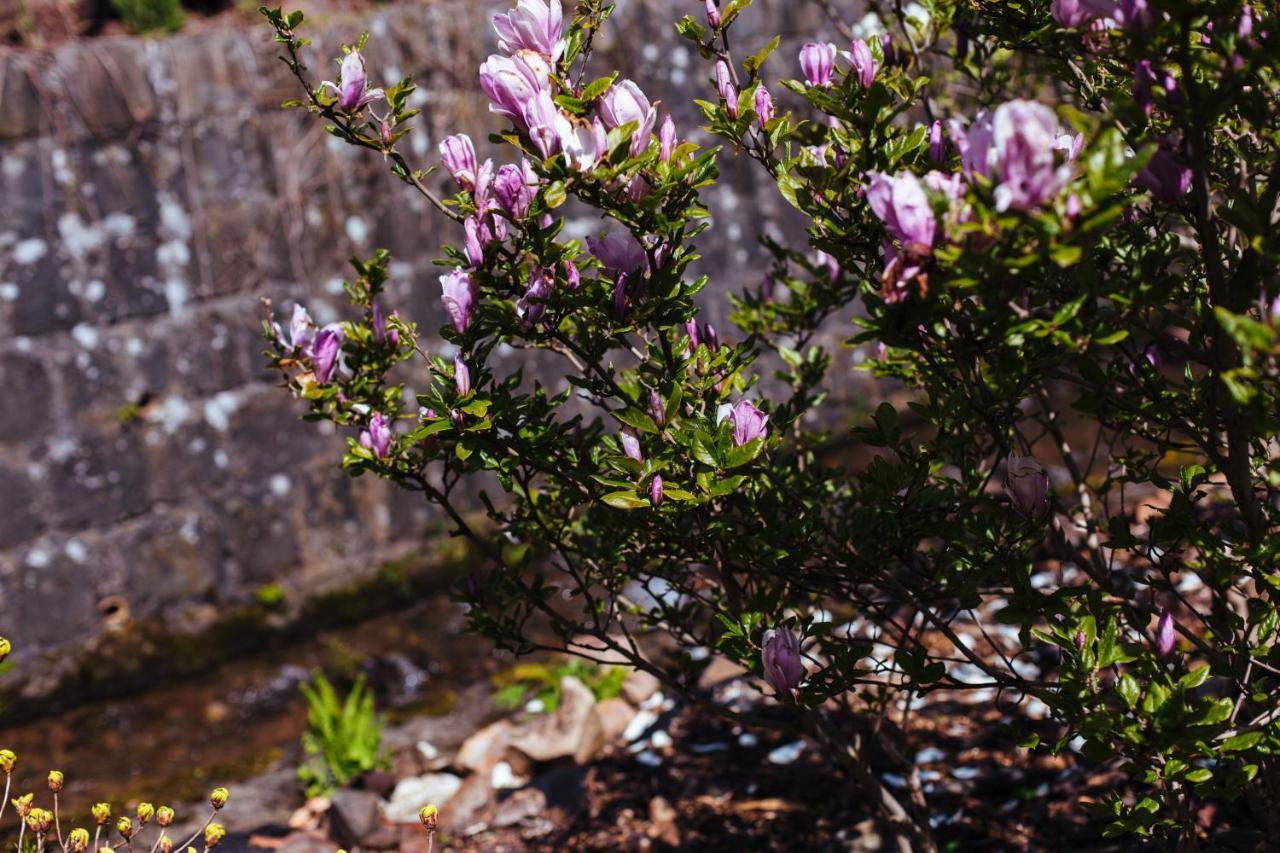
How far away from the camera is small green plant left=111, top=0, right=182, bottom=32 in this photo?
4570 millimetres

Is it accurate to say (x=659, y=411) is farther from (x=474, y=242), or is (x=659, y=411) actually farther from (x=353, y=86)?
(x=353, y=86)

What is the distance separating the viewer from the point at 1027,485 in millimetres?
1668

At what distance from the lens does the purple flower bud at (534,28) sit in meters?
1.57

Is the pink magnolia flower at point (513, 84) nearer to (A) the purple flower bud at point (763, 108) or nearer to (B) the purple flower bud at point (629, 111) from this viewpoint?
(B) the purple flower bud at point (629, 111)

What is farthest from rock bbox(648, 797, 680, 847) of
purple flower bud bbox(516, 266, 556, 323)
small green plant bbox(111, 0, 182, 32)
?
small green plant bbox(111, 0, 182, 32)

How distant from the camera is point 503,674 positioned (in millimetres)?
4059

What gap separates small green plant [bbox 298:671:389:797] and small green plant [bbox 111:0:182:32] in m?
2.79

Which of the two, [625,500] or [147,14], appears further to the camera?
[147,14]

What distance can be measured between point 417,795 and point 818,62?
240 cm

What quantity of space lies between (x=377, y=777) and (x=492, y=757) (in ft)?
1.09

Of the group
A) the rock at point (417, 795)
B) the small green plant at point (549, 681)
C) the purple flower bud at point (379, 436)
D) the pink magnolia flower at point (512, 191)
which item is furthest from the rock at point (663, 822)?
the pink magnolia flower at point (512, 191)

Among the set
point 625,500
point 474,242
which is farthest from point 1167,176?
point 474,242

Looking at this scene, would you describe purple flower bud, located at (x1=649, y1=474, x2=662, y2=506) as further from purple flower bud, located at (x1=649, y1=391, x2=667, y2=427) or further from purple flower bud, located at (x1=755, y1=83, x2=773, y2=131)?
purple flower bud, located at (x1=755, y1=83, x2=773, y2=131)

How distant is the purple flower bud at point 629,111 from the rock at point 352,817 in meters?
2.19
